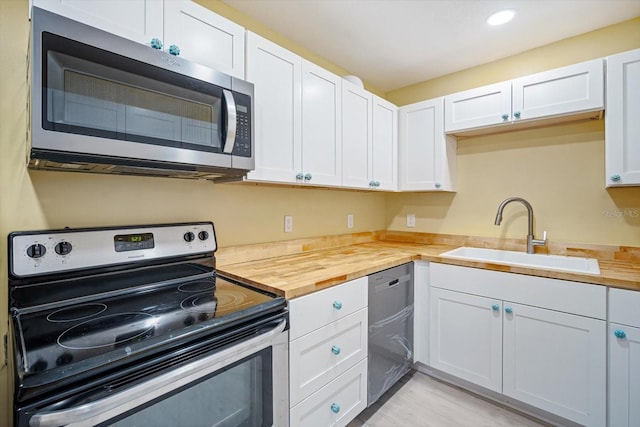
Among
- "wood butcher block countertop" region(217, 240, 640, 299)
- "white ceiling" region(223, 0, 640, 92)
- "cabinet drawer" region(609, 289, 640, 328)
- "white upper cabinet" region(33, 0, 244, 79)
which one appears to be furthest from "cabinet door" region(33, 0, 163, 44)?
"cabinet drawer" region(609, 289, 640, 328)

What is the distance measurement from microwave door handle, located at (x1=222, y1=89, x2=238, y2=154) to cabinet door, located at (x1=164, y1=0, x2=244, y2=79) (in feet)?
0.70

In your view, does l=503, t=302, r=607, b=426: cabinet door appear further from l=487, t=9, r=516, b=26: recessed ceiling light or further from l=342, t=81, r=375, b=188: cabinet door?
l=487, t=9, r=516, b=26: recessed ceiling light

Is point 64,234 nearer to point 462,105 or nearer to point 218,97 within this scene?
point 218,97

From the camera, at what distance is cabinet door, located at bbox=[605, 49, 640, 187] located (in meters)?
1.68

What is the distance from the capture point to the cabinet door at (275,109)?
5.01ft

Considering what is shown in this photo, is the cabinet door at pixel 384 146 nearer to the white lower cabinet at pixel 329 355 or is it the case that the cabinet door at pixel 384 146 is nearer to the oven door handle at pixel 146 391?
the white lower cabinet at pixel 329 355

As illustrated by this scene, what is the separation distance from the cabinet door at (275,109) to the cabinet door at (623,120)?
1.80 m

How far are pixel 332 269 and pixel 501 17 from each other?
1.84 m

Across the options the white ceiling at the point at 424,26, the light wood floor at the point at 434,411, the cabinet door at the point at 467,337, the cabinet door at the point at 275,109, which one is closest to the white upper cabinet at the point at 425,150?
the white ceiling at the point at 424,26

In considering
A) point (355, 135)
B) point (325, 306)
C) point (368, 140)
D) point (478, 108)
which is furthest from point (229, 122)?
point (478, 108)

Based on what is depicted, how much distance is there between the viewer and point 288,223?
6.95 feet

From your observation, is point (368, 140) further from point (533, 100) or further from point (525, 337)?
point (525, 337)

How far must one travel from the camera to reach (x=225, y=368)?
100 cm

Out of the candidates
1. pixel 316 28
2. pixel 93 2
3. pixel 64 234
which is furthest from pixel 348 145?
pixel 64 234
